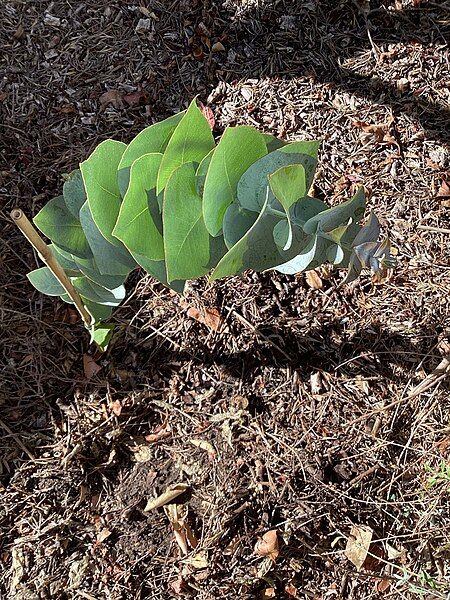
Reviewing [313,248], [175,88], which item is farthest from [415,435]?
[175,88]

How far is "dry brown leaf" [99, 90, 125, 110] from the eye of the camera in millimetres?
2107

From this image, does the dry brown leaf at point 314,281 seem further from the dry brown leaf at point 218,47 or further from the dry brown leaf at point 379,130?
the dry brown leaf at point 218,47

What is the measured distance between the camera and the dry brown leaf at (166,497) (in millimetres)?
1679

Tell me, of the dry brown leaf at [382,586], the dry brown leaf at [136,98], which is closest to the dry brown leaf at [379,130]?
the dry brown leaf at [136,98]

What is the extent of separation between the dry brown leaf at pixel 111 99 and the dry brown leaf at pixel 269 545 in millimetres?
1363

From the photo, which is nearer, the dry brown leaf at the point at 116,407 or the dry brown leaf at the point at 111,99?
the dry brown leaf at the point at 116,407

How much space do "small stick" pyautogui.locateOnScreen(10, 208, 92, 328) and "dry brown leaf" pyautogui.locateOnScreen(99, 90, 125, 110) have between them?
899mm

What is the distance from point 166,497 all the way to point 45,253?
0.77 metres

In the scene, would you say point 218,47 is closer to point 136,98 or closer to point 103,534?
point 136,98

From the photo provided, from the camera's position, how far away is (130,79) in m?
2.15

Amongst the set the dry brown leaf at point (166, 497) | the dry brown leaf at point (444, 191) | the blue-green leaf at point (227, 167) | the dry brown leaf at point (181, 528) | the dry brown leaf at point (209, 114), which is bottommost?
the dry brown leaf at point (181, 528)

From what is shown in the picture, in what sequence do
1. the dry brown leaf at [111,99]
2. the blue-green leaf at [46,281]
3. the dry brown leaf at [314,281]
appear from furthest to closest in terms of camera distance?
the dry brown leaf at [111,99] < the dry brown leaf at [314,281] < the blue-green leaf at [46,281]

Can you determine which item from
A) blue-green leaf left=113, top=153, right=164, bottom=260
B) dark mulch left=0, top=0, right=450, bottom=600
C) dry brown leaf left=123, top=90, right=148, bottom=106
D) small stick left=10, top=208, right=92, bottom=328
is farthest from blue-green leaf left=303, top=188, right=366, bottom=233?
dry brown leaf left=123, top=90, right=148, bottom=106

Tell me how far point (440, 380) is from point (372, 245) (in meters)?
0.95
